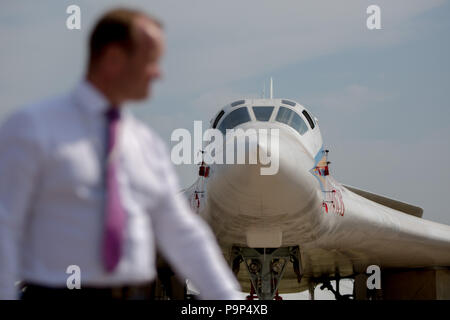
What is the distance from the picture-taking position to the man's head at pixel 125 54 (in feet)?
5.83

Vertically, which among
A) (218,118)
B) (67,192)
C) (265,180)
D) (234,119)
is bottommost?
(67,192)

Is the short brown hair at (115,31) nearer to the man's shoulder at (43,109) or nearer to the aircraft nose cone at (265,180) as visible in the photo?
Result: the man's shoulder at (43,109)

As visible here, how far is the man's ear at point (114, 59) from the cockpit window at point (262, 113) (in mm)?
7774

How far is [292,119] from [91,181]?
324 inches

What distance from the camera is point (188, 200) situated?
34.6 feet

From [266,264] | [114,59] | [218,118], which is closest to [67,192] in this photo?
[114,59]

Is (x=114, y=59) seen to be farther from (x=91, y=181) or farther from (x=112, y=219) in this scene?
(x=112, y=219)

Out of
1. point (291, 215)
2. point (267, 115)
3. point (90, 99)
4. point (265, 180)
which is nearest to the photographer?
point (90, 99)

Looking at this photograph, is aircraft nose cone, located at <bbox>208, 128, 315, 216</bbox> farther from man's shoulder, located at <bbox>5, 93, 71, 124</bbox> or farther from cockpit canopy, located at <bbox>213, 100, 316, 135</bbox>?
man's shoulder, located at <bbox>5, 93, 71, 124</bbox>

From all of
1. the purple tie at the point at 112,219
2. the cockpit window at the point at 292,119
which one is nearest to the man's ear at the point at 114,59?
the purple tie at the point at 112,219

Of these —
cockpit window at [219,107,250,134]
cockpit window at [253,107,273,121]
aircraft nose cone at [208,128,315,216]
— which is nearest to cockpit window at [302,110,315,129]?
cockpit window at [253,107,273,121]

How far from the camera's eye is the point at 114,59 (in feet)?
Result: 5.85

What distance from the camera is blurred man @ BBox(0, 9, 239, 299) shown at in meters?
1.67
